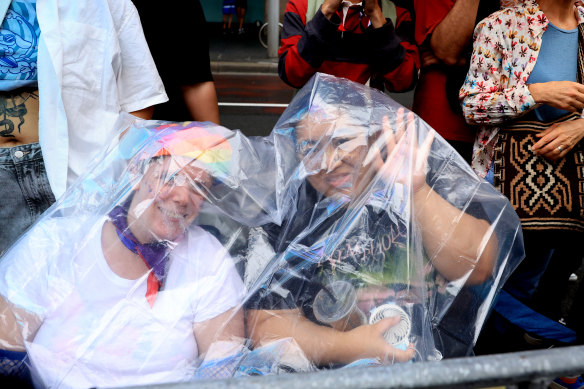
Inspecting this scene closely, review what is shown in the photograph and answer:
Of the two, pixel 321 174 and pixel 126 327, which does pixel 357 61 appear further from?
pixel 126 327

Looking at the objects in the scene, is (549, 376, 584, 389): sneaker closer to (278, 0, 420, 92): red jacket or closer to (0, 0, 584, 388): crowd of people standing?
(0, 0, 584, 388): crowd of people standing

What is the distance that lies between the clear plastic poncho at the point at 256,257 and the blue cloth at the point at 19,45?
40cm

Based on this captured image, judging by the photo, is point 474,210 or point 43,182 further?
point 43,182

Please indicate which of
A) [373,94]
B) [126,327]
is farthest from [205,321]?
[373,94]

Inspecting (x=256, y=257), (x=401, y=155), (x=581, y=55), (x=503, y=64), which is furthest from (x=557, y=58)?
(x=256, y=257)

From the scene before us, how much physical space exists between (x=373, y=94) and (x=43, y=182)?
3.77 feet

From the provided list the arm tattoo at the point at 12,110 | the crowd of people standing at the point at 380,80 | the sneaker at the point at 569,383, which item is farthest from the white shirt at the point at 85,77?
the sneaker at the point at 569,383

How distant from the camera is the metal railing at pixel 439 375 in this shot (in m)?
0.69

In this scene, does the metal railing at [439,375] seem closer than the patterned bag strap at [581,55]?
Yes

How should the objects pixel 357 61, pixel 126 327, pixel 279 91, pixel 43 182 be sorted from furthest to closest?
pixel 279 91
pixel 357 61
pixel 43 182
pixel 126 327

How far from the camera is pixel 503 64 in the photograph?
1.79 meters

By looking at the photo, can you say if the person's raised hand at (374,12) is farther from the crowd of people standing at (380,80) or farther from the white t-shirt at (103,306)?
the white t-shirt at (103,306)

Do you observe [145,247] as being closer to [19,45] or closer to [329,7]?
[19,45]

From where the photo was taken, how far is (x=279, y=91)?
8508 millimetres
